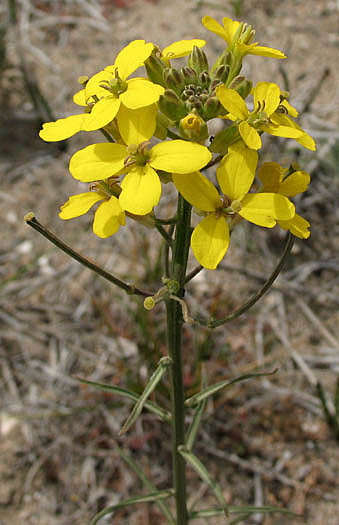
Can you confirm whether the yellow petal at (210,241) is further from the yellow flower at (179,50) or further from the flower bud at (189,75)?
the yellow flower at (179,50)

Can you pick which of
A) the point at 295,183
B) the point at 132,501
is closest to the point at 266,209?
the point at 295,183

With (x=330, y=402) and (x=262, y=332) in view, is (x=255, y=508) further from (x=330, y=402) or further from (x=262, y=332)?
(x=262, y=332)

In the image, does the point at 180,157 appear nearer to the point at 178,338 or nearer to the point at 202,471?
the point at 178,338

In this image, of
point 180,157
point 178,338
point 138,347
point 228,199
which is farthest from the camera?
point 138,347

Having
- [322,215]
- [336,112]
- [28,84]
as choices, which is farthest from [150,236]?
[336,112]

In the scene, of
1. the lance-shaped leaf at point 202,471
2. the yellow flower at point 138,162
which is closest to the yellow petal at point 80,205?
the yellow flower at point 138,162

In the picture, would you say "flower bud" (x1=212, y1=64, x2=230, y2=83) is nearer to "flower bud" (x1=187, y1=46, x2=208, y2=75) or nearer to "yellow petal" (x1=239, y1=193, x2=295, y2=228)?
"flower bud" (x1=187, y1=46, x2=208, y2=75)
